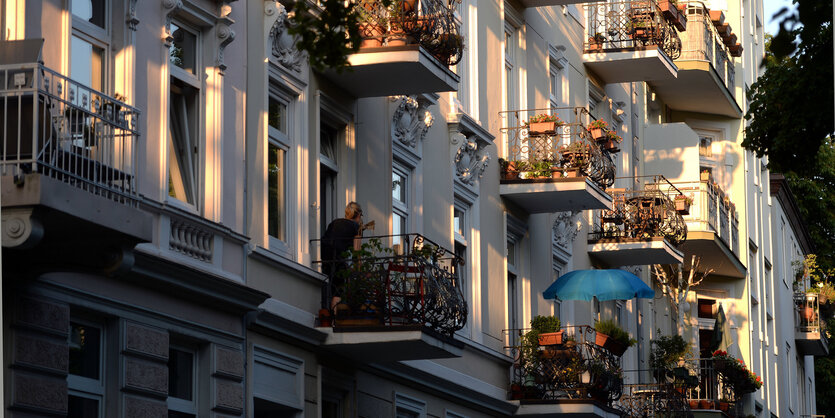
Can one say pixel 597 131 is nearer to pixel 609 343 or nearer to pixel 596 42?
pixel 609 343

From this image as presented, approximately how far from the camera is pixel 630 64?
97.1 feet

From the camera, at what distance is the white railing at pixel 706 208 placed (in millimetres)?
34031

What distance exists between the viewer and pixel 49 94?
11.1 meters

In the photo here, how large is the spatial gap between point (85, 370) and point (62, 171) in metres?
2.55

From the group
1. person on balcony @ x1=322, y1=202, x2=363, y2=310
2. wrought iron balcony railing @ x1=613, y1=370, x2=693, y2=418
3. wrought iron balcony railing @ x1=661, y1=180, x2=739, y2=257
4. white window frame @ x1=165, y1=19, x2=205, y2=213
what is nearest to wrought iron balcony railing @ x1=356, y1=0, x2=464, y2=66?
person on balcony @ x1=322, y1=202, x2=363, y2=310

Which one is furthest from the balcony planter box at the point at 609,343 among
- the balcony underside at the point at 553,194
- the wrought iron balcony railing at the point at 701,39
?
the wrought iron balcony railing at the point at 701,39

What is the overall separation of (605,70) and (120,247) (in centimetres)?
1913

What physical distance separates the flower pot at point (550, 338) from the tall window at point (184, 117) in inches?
367

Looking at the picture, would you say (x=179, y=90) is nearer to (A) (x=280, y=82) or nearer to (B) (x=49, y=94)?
(A) (x=280, y=82)

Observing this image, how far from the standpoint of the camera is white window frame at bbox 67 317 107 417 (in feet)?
42.2

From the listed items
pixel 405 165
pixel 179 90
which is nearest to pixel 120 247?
pixel 179 90

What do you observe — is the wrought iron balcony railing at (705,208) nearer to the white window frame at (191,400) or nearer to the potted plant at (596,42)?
the potted plant at (596,42)

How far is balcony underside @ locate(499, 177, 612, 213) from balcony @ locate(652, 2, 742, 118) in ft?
34.9

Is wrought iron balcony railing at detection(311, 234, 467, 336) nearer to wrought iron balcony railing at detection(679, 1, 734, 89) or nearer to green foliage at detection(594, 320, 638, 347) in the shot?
green foliage at detection(594, 320, 638, 347)
